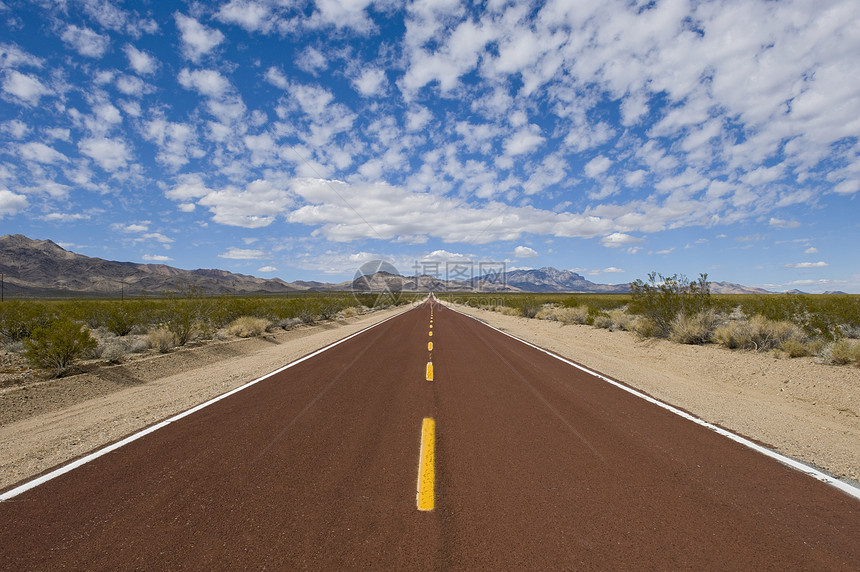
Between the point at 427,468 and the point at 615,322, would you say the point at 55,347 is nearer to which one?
the point at 427,468

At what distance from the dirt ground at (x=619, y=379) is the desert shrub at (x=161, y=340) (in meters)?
0.53

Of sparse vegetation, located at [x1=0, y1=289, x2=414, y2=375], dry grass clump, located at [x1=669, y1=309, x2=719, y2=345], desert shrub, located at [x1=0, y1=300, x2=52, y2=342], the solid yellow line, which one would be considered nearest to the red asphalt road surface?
the solid yellow line

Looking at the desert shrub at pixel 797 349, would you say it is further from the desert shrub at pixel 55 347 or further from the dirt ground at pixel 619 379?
the desert shrub at pixel 55 347

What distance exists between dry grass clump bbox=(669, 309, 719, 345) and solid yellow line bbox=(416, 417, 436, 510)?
11.8m

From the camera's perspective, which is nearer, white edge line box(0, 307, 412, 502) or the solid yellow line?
the solid yellow line

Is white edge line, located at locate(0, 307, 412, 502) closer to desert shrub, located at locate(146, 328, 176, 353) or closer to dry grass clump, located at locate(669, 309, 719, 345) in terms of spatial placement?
desert shrub, located at locate(146, 328, 176, 353)

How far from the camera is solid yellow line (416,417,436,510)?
3576mm

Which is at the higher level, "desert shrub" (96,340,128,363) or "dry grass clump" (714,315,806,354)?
"dry grass clump" (714,315,806,354)

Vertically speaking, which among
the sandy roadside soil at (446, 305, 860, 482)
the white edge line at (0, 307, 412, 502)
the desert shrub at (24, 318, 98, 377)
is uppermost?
the desert shrub at (24, 318, 98, 377)

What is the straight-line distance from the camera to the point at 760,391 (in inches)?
336

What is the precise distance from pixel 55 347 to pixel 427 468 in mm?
10251

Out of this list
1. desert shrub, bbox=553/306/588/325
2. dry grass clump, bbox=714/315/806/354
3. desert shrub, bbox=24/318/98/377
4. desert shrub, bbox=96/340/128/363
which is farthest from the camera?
desert shrub, bbox=553/306/588/325

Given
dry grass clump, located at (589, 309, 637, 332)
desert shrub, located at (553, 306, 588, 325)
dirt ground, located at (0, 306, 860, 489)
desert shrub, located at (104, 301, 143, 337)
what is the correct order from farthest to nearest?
1. desert shrub, located at (553, 306, 588, 325)
2. dry grass clump, located at (589, 309, 637, 332)
3. desert shrub, located at (104, 301, 143, 337)
4. dirt ground, located at (0, 306, 860, 489)

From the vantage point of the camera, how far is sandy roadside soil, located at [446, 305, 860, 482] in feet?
17.4
